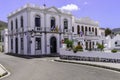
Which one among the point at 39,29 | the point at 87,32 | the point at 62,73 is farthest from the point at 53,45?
the point at 62,73

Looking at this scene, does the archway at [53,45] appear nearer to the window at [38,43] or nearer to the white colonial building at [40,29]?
the white colonial building at [40,29]

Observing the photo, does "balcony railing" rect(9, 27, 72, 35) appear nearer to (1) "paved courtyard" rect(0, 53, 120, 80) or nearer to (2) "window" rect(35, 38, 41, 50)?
(2) "window" rect(35, 38, 41, 50)

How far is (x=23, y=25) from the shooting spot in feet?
136

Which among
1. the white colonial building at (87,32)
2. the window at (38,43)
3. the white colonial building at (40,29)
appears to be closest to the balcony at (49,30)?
the white colonial building at (40,29)

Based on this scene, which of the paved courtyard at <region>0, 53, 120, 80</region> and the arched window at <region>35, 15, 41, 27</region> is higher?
the arched window at <region>35, 15, 41, 27</region>

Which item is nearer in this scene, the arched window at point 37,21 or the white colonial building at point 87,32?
the arched window at point 37,21

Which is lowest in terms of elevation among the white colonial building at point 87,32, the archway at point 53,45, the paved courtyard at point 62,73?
the paved courtyard at point 62,73

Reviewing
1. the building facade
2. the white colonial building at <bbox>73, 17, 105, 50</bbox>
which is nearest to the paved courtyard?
the building facade

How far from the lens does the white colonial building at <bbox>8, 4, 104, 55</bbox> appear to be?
39.7m

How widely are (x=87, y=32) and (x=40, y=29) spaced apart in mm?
15803

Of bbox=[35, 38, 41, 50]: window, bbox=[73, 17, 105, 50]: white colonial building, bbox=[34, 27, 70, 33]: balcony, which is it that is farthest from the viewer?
bbox=[73, 17, 105, 50]: white colonial building

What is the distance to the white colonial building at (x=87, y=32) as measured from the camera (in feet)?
163

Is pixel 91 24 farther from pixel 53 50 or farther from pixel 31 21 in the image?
pixel 31 21

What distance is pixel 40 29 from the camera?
133 feet
